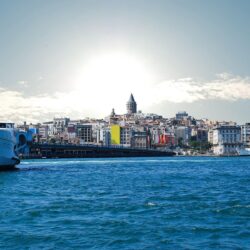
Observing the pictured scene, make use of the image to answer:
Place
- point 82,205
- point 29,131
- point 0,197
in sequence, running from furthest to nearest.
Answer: point 29,131 < point 0,197 < point 82,205

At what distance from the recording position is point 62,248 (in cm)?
1448

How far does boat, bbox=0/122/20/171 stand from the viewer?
1969 inches

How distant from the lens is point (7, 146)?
166ft

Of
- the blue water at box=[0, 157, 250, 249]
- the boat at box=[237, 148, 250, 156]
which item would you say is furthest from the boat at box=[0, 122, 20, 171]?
the boat at box=[237, 148, 250, 156]

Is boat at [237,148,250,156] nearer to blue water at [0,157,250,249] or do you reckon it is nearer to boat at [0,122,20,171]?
boat at [0,122,20,171]

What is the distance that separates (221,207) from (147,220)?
449 cm

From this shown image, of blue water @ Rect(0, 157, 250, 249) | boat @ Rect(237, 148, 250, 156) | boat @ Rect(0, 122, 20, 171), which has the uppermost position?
boat @ Rect(0, 122, 20, 171)

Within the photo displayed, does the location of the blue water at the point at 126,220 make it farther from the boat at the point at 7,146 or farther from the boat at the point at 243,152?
the boat at the point at 243,152

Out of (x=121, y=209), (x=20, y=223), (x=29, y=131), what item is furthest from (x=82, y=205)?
(x=29, y=131)

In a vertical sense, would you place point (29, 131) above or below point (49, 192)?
above

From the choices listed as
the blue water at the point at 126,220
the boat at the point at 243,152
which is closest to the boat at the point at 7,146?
the blue water at the point at 126,220

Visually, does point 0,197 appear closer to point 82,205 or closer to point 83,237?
point 82,205

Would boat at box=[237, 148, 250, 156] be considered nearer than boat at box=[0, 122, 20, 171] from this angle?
No

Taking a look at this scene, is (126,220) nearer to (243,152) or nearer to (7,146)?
(7,146)
